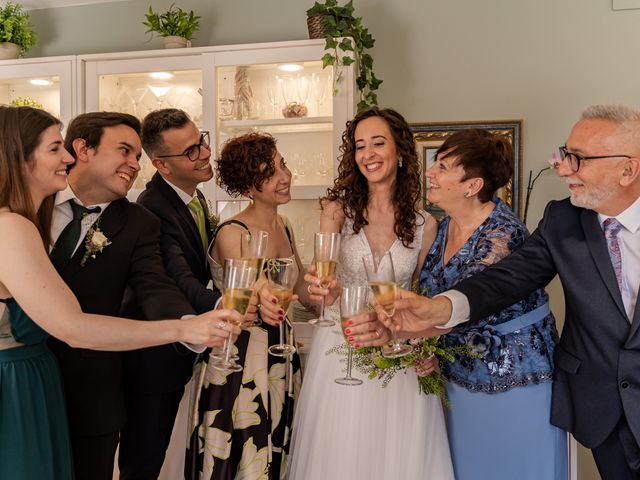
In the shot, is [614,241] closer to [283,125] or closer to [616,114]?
[616,114]

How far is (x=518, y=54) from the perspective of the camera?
3.80 meters

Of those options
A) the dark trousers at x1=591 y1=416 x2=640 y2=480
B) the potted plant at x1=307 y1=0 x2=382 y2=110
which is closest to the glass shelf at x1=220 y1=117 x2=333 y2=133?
the potted plant at x1=307 y1=0 x2=382 y2=110

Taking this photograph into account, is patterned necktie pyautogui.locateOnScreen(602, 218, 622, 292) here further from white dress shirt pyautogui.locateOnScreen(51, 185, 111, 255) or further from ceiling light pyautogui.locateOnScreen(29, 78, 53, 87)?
ceiling light pyautogui.locateOnScreen(29, 78, 53, 87)

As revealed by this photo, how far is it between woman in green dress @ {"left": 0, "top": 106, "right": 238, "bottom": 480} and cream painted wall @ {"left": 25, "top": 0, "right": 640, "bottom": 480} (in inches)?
105

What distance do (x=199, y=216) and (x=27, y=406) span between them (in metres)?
1.12

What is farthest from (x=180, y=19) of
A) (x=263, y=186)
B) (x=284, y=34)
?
(x=263, y=186)

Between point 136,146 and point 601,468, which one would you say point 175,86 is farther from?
point 601,468

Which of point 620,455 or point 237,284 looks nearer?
point 237,284

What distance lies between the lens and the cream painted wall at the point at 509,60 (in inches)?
145

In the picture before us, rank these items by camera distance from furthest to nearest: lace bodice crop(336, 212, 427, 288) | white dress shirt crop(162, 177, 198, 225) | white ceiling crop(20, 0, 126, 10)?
white ceiling crop(20, 0, 126, 10)
white dress shirt crop(162, 177, 198, 225)
lace bodice crop(336, 212, 427, 288)

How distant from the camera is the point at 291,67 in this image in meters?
3.73

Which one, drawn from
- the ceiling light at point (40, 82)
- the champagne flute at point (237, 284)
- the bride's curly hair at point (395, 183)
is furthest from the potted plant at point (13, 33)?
the champagne flute at point (237, 284)

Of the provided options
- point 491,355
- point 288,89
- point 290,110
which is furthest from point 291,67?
point 491,355

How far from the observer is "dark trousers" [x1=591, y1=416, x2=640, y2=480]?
1.79m
